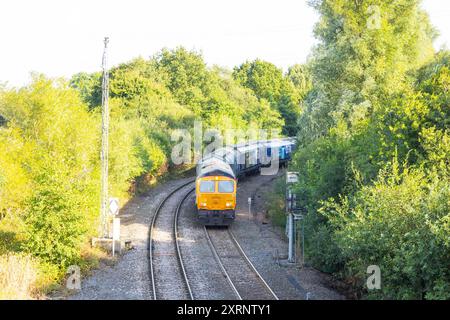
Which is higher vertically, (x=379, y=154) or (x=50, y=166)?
(x=379, y=154)

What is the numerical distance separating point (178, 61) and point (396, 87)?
160 ft

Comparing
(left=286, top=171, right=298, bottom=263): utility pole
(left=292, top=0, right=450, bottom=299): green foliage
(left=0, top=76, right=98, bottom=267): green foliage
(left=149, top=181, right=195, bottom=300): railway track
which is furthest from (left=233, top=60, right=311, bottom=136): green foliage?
(left=286, top=171, right=298, bottom=263): utility pole

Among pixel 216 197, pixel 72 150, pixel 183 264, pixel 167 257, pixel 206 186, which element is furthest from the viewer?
pixel 72 150

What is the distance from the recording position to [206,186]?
23.6m

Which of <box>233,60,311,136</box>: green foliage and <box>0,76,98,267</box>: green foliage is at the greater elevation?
<box>233,60,311,136</box>: green foliage

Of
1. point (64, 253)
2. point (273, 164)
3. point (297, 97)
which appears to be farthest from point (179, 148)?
point (297, 97)

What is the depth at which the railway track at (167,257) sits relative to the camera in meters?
15.2

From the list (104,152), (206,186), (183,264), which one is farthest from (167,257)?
(206,186)

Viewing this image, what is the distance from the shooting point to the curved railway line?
49.4 feet

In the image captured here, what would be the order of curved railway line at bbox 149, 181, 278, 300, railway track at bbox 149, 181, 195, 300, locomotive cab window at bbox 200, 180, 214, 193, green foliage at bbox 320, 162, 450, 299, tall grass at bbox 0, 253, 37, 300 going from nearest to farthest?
1. green foliage at bbox 320, 162, 450, 299
2. tall grass at bbox 0, 253, 37, 300
3. curved railway line at bbox 149, 181, 278, 300
4. railway track at bbox 149, 181, 195, 300
5. locomotive cab window at bbox 200, 180, 214, 193

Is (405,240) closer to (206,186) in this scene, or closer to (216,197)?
(216,197)

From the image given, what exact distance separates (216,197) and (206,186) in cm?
75

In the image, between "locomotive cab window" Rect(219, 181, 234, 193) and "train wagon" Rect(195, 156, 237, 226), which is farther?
"locomotive cab window" Rect(219, 181, 234, 193)

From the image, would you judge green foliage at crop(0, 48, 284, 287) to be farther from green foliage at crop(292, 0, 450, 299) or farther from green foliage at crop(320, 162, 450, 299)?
green foliage at crop(320, 162, 450, 299)
